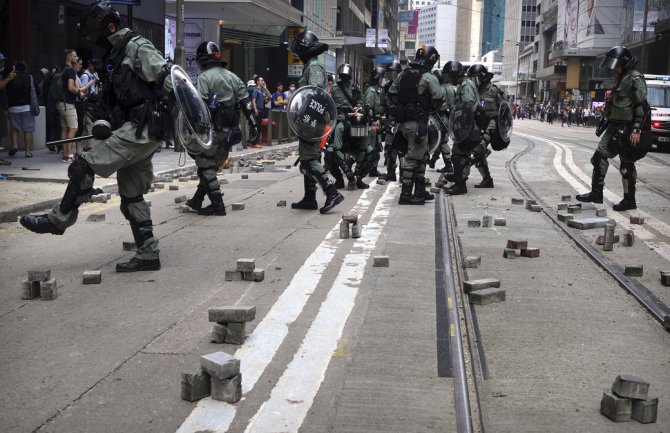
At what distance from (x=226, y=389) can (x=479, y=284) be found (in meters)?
2.69

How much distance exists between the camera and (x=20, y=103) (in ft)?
51.3

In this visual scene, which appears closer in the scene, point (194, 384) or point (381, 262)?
point (194, 384)

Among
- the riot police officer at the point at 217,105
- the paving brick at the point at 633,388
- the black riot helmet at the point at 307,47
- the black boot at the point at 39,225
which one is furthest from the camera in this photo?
the black riot helmet at the point at 307,47

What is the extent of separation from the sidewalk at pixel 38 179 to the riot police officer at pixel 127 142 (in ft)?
10.8

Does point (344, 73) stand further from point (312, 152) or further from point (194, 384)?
point (194, 384)

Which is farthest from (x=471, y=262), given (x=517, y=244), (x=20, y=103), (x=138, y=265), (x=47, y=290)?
(x=20, y=103)

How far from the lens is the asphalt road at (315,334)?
3.76 metres

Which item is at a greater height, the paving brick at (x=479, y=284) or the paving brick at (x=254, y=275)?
the paving brick at (x=479, y=284)

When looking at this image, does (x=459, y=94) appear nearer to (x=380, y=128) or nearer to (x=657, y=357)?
(x=380, y=128)

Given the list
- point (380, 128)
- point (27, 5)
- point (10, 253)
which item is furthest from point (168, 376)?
point (27, 5)

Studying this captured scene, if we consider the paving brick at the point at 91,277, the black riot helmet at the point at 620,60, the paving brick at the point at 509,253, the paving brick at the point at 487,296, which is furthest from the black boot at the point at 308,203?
the paving brick at the point at 487,296

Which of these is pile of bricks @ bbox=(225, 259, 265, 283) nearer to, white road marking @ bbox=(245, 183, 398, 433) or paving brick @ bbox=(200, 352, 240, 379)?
white road marking @ bbox=(245, 183, 398, 433)

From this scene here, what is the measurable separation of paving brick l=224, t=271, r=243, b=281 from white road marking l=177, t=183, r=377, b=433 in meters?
0.39

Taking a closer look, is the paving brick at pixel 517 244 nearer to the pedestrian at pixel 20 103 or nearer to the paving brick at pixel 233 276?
the paving brick at pixel 233 276
